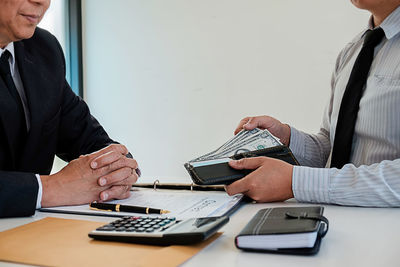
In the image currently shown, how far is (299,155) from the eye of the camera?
171 centimetres

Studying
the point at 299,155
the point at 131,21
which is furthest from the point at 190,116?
the point at 299,155

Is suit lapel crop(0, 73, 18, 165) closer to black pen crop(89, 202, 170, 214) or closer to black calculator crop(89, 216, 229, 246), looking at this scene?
black pen crop(89, 202, 170, 214)

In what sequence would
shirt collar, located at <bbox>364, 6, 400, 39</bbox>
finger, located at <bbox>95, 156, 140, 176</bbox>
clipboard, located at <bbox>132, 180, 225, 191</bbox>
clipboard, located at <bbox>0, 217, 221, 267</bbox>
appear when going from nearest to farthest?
clipboard, located at <bbox>0, 217, 221, 267</bbox> → finger, located at <bbox>95, 156, 140, 176</bbox> → clipboard, located at <bbox>132, 180, 225, 191</bbox> → shirt collar, located at <bbox>364, 6, 400, 39</bbox>

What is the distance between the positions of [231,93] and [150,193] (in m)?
1.91

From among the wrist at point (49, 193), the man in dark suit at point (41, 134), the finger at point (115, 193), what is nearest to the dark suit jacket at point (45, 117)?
the man in dark suit at point (41, 134)

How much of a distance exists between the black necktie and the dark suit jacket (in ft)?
2.73

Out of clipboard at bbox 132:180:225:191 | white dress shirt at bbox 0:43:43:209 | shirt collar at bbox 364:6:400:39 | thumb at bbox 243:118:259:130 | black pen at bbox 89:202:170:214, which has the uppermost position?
shirt collar at bbox 364:6:400:39

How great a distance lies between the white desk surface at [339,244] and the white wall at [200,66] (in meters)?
1.99

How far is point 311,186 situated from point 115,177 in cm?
51

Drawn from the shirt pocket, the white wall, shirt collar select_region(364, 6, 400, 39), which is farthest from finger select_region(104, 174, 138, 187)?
A: the white wall

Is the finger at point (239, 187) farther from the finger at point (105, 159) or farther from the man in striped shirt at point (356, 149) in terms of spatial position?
the finger at point (105, 159)

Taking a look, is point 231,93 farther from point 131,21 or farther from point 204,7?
point 131,21

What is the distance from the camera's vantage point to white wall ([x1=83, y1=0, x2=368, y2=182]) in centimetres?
298

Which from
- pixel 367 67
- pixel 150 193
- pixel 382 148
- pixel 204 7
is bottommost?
pixel 150 193
